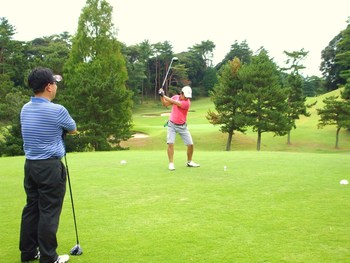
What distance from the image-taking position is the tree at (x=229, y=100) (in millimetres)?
36562

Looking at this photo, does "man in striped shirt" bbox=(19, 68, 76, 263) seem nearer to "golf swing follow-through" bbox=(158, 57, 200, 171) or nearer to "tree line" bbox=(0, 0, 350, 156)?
"golf swing follow-through" bbox=(158, 57, 200, 171)

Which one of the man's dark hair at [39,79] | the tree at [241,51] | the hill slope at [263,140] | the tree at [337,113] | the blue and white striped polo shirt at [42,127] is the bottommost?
the hill slope at [263,140]

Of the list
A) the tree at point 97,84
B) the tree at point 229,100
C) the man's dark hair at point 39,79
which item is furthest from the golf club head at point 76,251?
the tree at point 229,100

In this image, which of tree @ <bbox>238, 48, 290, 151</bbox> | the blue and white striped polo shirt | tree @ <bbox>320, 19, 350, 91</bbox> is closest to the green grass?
the blue and white striped polo shirt

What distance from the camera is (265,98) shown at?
35.7 m

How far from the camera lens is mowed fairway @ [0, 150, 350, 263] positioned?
4.09 m

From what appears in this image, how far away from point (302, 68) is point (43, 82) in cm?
6534

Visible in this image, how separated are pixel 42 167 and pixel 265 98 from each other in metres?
33.3

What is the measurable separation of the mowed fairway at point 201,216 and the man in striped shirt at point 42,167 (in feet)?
1.14

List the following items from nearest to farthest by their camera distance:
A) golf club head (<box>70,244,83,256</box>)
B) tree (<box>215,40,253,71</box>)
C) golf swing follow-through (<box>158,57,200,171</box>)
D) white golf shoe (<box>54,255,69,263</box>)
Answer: white golf shoe (<box>54,255,69,263</box>), golf club head (<box>70,244,83,256</box>), golf swing follow-through (<box>158,57,200,171</box>), tree (<box>215,40,253,71</box>)

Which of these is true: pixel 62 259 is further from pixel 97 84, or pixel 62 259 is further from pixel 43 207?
pixel 97 84

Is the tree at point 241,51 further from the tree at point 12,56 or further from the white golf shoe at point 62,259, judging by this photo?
the white golf shoe at point 62,259

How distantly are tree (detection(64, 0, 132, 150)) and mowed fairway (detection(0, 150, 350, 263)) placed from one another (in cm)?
2244

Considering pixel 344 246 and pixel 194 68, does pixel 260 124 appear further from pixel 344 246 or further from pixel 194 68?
pixel 194 68
